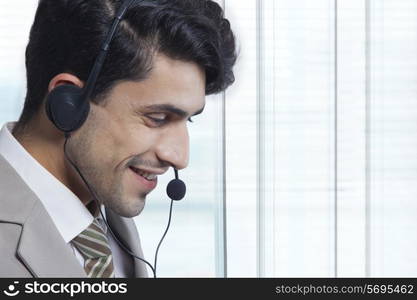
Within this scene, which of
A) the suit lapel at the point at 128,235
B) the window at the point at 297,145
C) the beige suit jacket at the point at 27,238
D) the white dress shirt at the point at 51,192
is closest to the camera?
the beige suit jacket at the point at 27,238

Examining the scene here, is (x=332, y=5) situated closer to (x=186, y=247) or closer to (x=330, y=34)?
(x=330, y=34)

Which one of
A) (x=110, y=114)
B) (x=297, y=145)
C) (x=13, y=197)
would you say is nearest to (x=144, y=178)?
(x=110, y=114)

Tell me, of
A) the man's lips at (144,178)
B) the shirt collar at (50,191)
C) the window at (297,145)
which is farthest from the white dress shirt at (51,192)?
the window at (297,145)

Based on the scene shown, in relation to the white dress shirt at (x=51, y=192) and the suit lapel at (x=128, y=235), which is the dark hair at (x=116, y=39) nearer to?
the white dress shirt at (x=51, y=192)

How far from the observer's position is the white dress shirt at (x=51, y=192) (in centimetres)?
112

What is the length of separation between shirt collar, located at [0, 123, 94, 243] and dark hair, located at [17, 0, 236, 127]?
3.0 inches

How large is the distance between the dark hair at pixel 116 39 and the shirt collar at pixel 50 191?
8 cm

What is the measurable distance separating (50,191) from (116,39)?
0.27 m

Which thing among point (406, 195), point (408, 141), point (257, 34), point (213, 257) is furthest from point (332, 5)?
point (213, 257)

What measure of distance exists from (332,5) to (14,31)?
0.86 metres

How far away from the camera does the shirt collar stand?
112 cm

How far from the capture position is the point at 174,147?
1177mm

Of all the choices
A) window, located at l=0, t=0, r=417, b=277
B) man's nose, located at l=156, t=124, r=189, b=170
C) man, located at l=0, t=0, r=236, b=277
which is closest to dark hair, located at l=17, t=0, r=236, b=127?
man, located at l=0, t=0, r=236, b=277

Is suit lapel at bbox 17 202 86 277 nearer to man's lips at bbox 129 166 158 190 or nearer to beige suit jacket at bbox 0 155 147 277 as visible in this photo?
beige suit jacket at bbox 0 155 147 277
